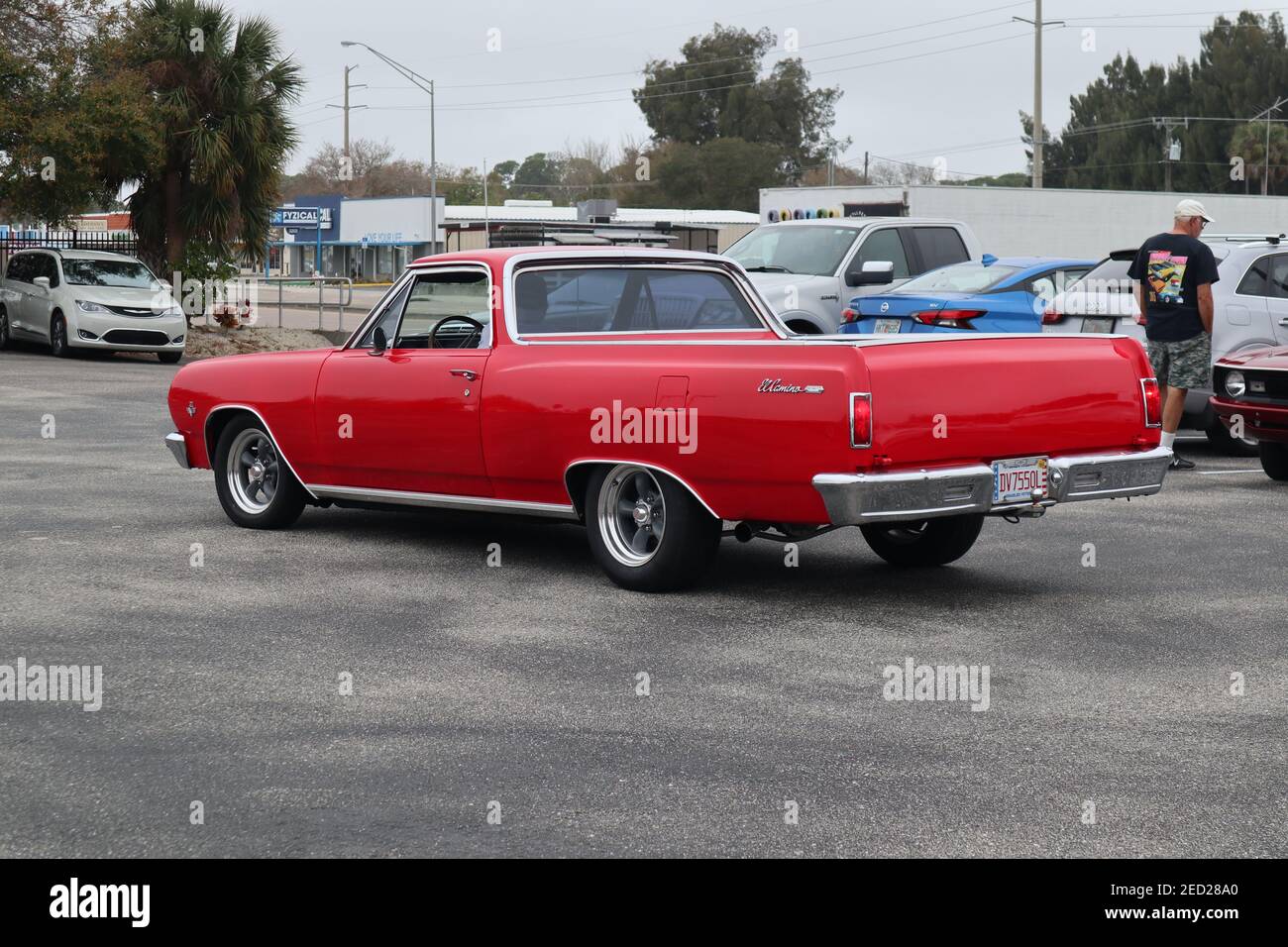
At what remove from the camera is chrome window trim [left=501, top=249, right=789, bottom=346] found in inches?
341

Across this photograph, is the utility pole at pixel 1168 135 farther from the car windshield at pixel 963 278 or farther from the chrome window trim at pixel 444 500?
the chrome window trim at pixel 444 500

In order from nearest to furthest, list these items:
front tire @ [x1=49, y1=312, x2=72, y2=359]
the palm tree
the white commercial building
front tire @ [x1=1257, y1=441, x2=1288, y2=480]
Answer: front tire @ [x1=1257, y1=441, x2=1288, y2=480] < front tire @ [x1=49, y1=312, x2=72, y2=359] < the palm tree < the white commercial building

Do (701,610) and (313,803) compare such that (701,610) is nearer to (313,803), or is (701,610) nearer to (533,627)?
(533,627)

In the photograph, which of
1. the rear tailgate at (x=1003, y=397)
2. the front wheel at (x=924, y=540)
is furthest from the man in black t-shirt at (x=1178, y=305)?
the rear tailgate at (x=1003, y=397)

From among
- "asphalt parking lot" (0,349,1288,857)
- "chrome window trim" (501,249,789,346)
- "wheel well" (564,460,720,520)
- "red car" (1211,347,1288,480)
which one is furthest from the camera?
"red car" (1211,347,1288,480)

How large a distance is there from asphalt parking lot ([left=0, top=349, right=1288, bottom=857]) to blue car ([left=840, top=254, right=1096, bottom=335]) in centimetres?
410

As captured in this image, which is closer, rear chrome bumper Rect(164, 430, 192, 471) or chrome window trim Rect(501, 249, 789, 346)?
chrome window trim Rect(501, 249, 789, 346)

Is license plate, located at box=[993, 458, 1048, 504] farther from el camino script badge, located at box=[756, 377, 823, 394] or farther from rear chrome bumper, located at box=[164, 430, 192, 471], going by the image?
rear chrome bumper, located at box=[164, 430, 192, 471]

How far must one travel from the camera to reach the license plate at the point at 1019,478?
7508 millimetres

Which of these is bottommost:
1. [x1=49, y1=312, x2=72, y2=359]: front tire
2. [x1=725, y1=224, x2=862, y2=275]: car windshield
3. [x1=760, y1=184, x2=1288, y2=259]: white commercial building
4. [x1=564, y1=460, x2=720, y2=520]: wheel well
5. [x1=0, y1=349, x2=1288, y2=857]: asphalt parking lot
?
[x1=0, y1=349, x2=1288, y2=857]: asphalt parking lot

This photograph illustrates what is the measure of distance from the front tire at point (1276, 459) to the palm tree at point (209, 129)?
22.0 meters

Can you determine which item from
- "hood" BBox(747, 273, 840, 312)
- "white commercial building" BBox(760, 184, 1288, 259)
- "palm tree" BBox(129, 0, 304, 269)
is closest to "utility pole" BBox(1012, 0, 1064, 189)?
"white commercial building" BBox(760, 184, 1288, 259)

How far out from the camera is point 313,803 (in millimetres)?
4801

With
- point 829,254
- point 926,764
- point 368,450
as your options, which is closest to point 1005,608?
point 926,764
